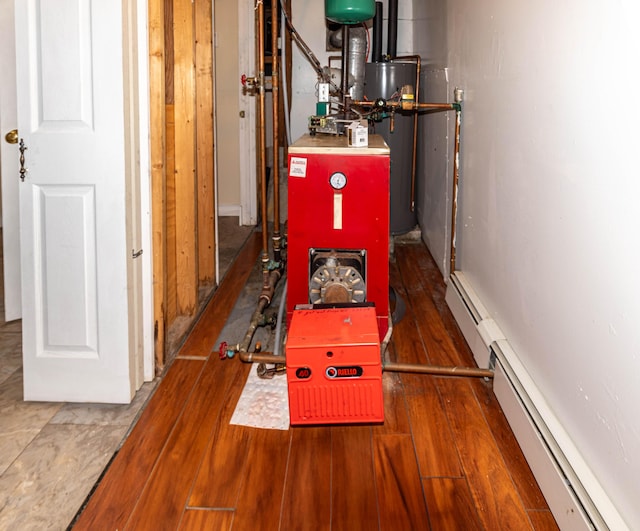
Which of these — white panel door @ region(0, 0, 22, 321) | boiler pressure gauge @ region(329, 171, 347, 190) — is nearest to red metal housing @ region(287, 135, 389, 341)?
boiler pressure gauge @ region(329, 171, 347, 190)

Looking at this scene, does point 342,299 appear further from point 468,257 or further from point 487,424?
point 468,257

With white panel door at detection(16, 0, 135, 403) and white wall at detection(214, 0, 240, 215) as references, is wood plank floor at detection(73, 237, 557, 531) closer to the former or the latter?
white panel door at detection(16, 0, 135, 403)

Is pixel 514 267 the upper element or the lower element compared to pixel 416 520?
upper

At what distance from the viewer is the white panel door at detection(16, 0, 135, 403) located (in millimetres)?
2166

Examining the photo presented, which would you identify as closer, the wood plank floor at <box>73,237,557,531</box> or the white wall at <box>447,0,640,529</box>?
the white wall at <box>447,0,640,529</box>

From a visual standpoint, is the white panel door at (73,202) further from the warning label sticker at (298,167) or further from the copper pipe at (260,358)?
the warning label sticker at (298,167)

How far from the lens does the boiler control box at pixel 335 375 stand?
6.48 feet

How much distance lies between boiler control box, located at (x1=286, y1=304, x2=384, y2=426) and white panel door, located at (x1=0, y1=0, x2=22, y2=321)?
6.17ft

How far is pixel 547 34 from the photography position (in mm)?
1931

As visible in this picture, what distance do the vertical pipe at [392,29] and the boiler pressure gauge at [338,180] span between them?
2.76m

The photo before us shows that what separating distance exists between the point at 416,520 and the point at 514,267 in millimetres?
1002

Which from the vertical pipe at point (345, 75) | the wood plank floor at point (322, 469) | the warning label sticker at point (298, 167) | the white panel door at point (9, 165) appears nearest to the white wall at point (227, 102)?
the vertical pipe at point (345, 75)

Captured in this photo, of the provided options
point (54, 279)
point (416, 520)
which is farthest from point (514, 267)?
point (54, 279)

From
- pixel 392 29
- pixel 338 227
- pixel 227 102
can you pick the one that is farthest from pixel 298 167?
pixel 227 102
